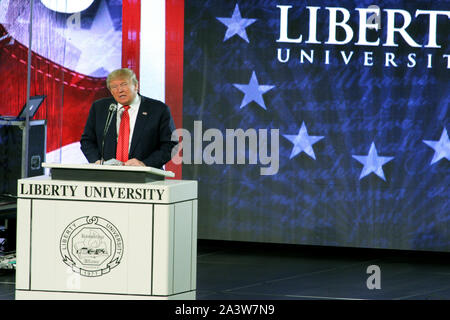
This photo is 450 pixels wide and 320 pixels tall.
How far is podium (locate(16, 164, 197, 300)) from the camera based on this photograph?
363 centimetres

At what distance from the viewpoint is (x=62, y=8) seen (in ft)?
22.4

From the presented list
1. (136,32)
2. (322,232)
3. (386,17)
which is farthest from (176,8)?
(322,232)

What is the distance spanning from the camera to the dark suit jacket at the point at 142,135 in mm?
4273

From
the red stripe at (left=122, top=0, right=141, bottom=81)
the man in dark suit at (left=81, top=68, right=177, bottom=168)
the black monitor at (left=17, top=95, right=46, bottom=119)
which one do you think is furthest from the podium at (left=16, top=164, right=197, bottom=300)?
the red stripe at (left=122, top=0, right=141, bottom=81)

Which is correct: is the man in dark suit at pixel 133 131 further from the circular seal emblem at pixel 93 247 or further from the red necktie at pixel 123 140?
the circular seal emblem at pixel 93 247

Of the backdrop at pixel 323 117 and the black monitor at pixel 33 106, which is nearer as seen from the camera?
the black monitor at pixel 33 106

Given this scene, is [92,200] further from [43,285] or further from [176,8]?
[176,8]

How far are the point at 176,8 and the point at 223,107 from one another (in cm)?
88

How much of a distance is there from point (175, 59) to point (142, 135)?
267 cm

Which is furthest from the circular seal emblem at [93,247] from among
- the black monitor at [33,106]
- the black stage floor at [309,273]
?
the black monitor at [33,106]

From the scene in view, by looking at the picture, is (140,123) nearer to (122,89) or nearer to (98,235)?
(122,89)

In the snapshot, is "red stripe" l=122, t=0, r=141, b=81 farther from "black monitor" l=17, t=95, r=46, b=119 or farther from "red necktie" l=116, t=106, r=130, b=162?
"red necktie" l=116, t=106, r=130, b=162

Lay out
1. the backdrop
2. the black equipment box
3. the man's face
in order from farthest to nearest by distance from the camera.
→ the backdrop
the black equipment box
the man's face

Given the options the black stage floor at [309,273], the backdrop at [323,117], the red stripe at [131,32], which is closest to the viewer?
the black stage floor at [309,273]
